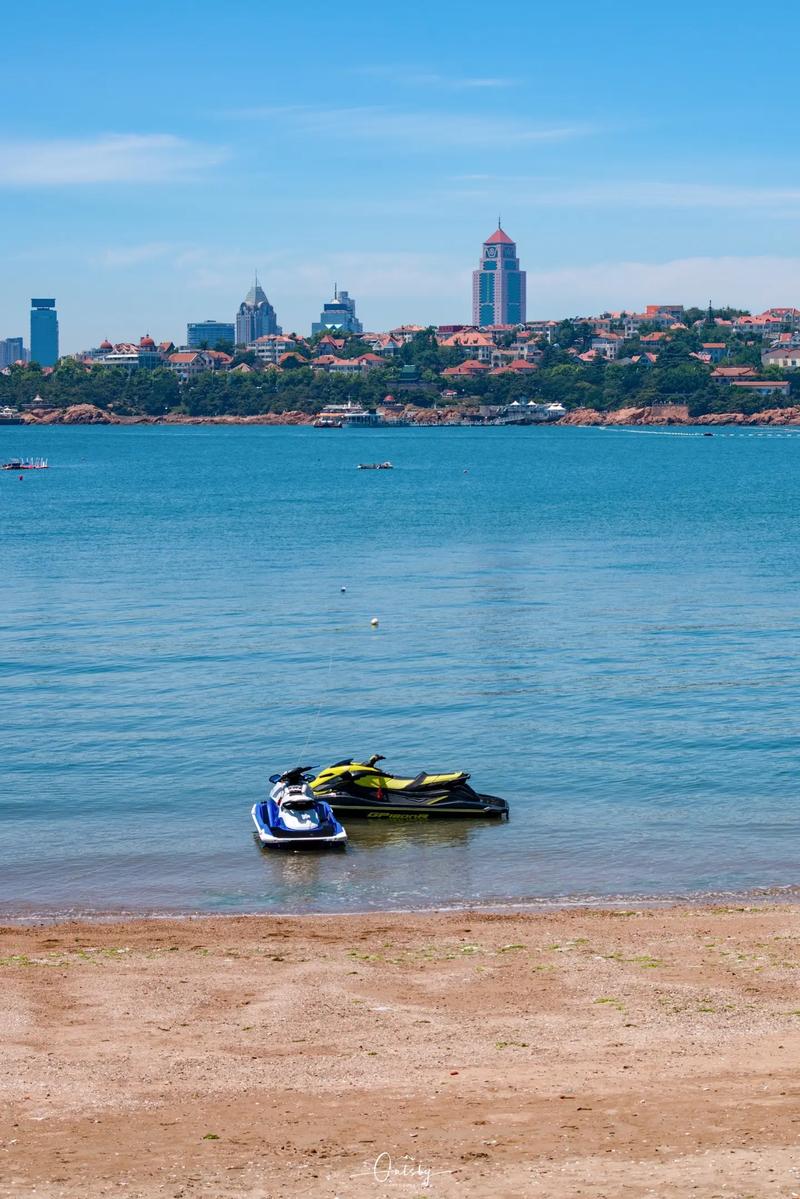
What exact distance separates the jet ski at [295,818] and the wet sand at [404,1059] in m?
5.31

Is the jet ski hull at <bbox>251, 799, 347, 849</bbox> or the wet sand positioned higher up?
the wet sand

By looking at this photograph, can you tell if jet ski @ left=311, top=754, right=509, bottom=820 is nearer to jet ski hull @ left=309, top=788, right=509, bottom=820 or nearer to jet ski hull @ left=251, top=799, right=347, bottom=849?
jet ski hull @ left=309, top=788, right=509, bottom=820

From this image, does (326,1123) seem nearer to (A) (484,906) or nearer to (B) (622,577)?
(A) (484,906)

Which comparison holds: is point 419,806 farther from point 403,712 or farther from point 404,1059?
point 404,1059

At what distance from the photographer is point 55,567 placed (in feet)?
258

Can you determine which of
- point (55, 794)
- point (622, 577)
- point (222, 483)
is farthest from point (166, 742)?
point (222, 483)

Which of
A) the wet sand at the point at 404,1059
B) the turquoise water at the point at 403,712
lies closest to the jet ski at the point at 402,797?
the turquoise water at the point at 403,712

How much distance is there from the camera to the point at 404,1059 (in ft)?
57.2

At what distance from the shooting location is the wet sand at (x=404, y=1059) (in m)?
14.2

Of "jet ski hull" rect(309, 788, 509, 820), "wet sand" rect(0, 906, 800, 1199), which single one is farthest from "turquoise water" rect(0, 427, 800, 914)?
"wet sand" rect(0, 906, 800, 1199)

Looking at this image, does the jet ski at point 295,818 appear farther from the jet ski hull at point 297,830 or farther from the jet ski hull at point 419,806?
the jet ski hull at point 419,806

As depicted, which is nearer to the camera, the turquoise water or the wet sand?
the wet sand

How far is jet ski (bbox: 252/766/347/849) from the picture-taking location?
30172 millimetres

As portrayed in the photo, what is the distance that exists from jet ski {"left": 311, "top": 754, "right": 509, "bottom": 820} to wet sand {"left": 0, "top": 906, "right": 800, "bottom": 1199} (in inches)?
288
